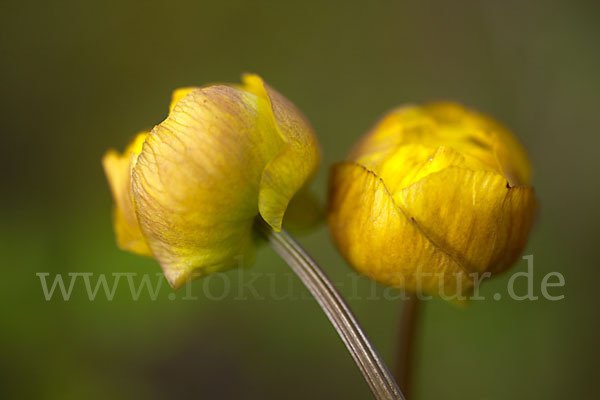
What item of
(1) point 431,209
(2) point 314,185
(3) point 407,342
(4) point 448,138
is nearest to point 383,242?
(1) point 431,209

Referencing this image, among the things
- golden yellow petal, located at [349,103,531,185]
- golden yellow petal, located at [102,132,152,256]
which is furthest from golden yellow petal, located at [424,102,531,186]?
golden yellow petal, located at [102,132,152,256]

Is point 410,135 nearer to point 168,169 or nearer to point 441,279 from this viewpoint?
point 441,279

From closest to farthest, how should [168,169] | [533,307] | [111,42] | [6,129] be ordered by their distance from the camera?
[168,169] → [533,307] → [6,129] → [111,42]

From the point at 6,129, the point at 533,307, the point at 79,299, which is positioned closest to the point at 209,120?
the point at 79,299

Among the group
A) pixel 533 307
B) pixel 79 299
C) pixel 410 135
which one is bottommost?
pixel 533 307

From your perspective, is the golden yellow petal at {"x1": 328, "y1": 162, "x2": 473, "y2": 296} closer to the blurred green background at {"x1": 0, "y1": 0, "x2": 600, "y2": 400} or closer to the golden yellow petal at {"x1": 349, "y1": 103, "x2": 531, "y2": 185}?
the golden yellow petal at {"x1": 349, "y1": 103, "x2": 531, "y2": 185}

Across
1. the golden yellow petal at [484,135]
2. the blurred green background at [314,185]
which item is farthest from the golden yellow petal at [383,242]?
the blurred green background at [314,185]

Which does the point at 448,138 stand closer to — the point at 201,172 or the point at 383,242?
the point at 383,242
